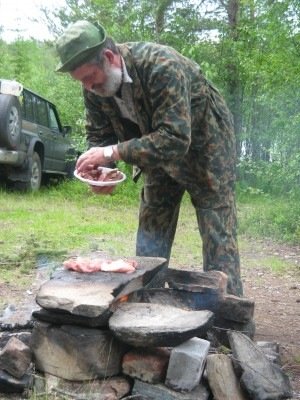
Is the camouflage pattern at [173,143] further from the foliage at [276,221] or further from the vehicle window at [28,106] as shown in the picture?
the vehicle window at [28,106]

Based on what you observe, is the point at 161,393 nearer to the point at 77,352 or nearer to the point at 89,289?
the point at 77,352

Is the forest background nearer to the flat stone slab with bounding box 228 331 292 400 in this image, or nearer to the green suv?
the green suv

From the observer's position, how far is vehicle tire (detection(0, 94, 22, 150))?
9.13m

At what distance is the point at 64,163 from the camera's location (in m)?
13.1

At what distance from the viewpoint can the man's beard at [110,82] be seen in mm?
2945

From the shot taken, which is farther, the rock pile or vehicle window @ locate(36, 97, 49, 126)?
vehicle window @ locate(36, 97, 49, 126)

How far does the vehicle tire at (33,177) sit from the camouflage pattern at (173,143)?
723 cm

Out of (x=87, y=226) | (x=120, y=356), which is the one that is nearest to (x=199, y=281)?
(x=120, y=356)

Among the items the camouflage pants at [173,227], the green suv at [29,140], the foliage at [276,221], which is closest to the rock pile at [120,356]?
the camouflage pants at [173,227]

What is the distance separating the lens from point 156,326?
252 centimetres

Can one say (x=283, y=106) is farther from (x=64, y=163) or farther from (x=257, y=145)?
(x=64, y=163)

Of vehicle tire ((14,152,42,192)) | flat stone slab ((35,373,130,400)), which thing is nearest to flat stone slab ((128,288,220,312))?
flat stone slab ((35,373,130,400))

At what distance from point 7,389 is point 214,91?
2068 millimetres

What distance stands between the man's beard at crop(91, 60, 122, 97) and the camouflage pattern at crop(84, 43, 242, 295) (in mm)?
71
